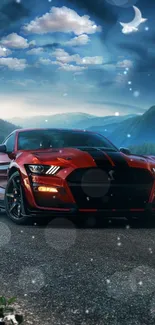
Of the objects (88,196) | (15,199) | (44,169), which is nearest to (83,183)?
(88,196)

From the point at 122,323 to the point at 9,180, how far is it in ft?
13.9

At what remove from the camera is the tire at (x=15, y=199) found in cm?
632

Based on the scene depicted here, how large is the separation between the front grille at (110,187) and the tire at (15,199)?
80 centimetres

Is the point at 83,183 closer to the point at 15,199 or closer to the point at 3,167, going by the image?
the point at 15,199

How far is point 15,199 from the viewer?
6.49 meters

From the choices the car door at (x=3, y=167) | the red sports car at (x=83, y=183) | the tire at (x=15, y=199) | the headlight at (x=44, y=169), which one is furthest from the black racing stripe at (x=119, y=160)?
the car door at (x=3, y=167)

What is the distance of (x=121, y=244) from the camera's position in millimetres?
5035

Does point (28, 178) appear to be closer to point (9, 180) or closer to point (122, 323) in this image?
point (9, 180)

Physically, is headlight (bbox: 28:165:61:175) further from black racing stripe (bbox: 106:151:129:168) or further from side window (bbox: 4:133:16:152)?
side window (bbox: 4:133:16:152)

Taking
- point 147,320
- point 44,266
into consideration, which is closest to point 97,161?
point 44,266

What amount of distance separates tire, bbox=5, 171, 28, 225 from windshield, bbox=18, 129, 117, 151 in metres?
0.77

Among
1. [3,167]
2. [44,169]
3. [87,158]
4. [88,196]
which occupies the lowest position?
[88,196]

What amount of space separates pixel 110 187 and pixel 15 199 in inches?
53.0

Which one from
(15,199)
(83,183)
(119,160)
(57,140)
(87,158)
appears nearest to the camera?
(83,183)
